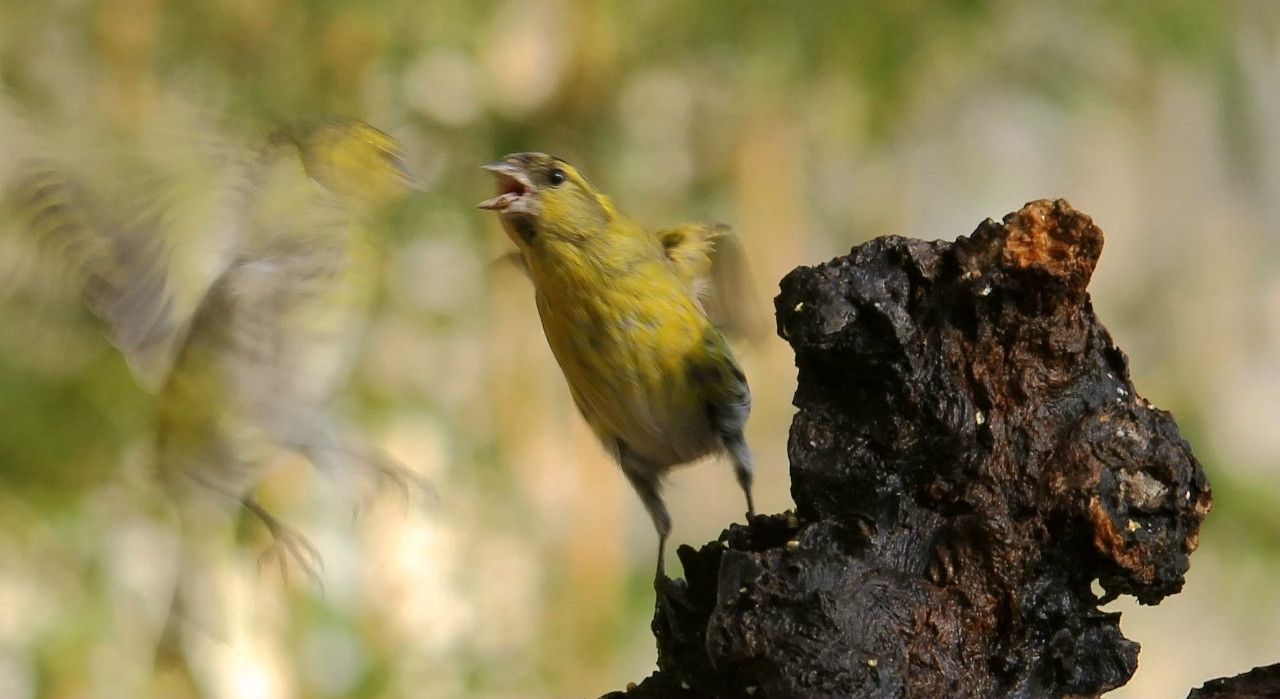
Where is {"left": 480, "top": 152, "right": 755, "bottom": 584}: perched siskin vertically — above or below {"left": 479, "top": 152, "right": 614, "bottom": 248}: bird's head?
below

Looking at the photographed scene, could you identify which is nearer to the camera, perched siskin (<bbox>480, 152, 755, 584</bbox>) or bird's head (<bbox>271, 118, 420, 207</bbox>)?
bird's head (<bbox>271, 118, 420, 207</bbox>)

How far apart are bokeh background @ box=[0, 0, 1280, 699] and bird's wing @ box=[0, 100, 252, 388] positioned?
937 millimetres

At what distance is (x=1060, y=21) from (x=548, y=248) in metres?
1.40

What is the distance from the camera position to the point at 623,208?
1.90 metres

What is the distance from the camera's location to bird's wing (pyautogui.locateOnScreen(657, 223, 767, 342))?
1287mm

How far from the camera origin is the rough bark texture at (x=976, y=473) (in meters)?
0.79

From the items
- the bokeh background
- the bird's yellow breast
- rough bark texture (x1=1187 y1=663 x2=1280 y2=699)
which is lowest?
rough bark texture (x1=1187 y1=663 x2=1280 y2=699)

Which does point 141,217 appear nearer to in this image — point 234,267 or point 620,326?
point 234,267

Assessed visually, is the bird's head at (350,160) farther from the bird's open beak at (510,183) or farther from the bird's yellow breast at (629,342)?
the bird's yellow breast at (629,342)

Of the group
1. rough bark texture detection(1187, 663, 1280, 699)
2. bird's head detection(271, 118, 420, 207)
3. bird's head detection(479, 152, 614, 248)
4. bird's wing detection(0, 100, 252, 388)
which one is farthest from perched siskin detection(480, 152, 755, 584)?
rough bark texture detection(1187, 663, 1280, 699)

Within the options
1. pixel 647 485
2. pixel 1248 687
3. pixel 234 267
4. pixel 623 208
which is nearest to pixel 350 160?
pixel 234 267

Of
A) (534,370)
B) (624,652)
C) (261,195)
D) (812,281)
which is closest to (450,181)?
(534,370)

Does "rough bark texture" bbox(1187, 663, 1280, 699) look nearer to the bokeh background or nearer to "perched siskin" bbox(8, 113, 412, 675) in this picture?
"perched siskin" bbox(8, 113, 412, 675)

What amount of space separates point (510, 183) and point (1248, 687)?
0.72 metres
